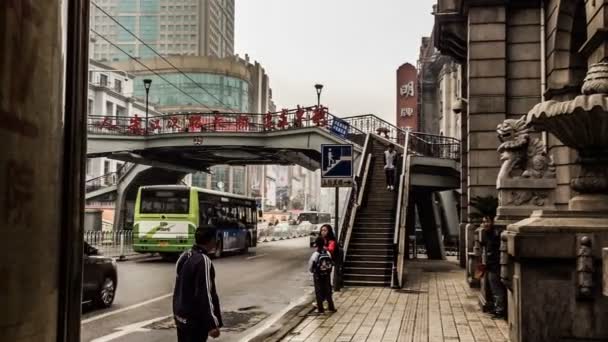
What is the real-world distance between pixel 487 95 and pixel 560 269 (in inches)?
510

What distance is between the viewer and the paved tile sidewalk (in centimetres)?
982

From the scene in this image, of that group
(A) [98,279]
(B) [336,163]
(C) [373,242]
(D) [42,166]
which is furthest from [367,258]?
(D) [42,166]

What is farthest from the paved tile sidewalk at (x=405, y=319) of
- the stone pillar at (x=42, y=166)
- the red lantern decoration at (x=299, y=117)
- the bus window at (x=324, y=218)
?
the bus window at (x=324, y=218)

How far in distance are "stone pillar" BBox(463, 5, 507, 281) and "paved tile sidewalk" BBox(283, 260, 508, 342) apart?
3.65m

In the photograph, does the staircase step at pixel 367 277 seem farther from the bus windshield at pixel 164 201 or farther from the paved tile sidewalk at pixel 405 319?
the bus windshield at pixel 164 201

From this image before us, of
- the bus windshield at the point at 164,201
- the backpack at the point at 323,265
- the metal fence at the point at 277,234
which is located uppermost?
the bus windshield at the point at 164,201

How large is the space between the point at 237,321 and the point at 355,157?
21.7 meters

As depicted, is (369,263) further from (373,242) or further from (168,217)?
(168,217)

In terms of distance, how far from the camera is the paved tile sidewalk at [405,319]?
32.2ft

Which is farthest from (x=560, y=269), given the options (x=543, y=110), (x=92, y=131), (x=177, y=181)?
(x=177, y=181)

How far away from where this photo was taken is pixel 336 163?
15102 millimetres

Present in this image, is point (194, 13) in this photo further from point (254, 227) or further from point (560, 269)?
point (560, 269)

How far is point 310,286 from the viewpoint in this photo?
18.9 m

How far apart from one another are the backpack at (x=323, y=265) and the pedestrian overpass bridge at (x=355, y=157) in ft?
16.2
